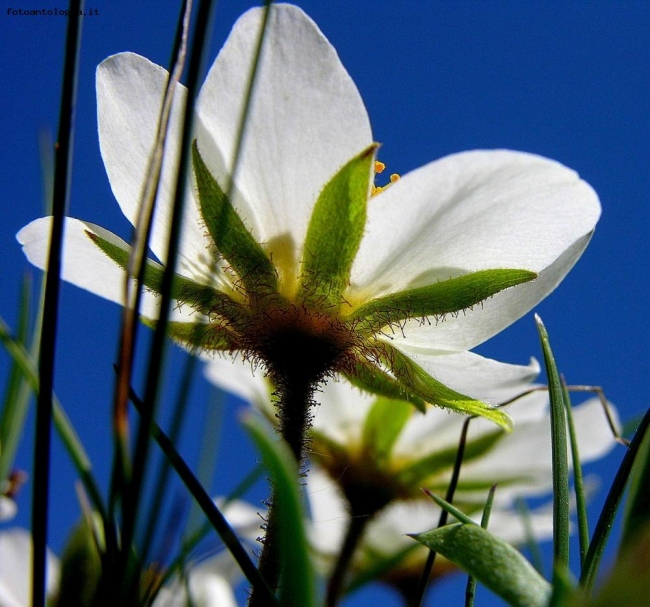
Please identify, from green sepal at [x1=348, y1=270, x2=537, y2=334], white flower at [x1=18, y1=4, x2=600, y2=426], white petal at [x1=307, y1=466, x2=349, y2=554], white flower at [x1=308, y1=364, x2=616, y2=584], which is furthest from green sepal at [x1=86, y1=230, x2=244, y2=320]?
white petal at [x1=307, y1=466, x2=349, y2=554]

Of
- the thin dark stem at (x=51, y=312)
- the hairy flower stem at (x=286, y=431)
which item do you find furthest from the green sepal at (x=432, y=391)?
the thin dark stem at (x=51, y=312)

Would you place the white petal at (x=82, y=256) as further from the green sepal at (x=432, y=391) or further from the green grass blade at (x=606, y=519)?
the green grass blade at (x=606, y=519)

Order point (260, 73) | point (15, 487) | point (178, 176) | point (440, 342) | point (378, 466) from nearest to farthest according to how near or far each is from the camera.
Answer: point (178, 176)
point (260, 73)
point (440, 342)
point (15, 487)
point (378, 466)

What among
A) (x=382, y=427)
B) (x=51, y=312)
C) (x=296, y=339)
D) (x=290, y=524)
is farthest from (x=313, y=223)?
(x=382, y=427)

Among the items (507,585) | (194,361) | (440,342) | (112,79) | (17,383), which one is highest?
(112,79)

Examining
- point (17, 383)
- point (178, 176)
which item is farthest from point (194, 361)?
point (17, 383)

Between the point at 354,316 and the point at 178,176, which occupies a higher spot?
the point at 354,316

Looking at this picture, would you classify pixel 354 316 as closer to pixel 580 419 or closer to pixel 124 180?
pixel 124 180
